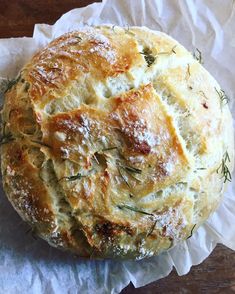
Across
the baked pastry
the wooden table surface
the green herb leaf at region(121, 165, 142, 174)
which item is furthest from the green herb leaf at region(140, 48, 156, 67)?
the wooden table surface

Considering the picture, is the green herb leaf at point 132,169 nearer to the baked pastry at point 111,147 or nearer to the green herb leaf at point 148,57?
the baked pastry at point 111,147

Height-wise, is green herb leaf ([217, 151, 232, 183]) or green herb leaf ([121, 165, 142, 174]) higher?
green herb leaf ([121, 165, 142, 174])

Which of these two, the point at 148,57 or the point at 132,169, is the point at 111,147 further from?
the point at 148,57

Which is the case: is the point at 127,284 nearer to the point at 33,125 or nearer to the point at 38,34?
the point at 33,125

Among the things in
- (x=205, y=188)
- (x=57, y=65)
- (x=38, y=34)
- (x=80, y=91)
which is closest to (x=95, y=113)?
(x=80, y=91)

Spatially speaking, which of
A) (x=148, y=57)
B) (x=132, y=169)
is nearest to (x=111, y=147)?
(x=132, y=169)

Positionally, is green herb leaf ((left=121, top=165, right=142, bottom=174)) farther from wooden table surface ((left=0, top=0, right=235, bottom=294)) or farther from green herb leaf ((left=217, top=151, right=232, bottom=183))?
wooden table surface ((left=0, top=0, right=235, bottom=294))
